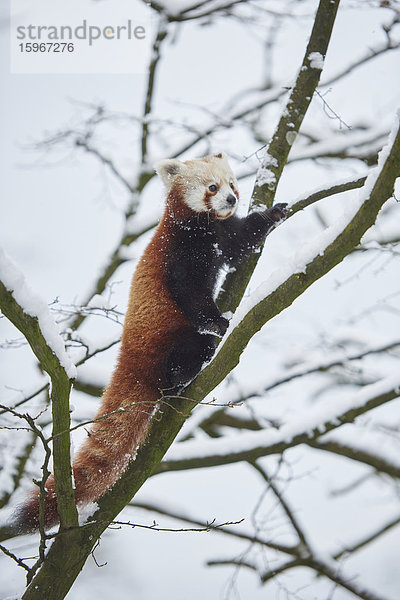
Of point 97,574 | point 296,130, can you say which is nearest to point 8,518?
point 296,130

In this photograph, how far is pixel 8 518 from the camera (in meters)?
2.66

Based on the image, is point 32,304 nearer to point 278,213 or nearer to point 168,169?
point 278,213

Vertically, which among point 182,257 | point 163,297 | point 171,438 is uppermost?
point 182,257

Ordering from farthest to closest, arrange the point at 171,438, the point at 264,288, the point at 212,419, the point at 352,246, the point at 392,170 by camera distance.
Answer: the point at 212,419
the point at 171,438
the point at 264,288
the point at 352,246
the point at 392,170

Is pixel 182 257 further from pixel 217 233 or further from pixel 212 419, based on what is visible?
pixel 212 419

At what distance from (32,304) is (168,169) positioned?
2451 mm

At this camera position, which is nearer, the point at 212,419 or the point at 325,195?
the point at 325,195

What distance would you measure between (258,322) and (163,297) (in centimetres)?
97

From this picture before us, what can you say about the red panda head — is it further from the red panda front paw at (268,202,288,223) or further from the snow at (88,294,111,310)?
the snow at (88,294,111,310)

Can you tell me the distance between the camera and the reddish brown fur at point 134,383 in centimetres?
285

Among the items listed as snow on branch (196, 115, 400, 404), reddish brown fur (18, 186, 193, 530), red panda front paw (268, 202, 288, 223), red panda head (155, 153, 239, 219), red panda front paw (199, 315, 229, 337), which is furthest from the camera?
red panda head (155, 153, 239, 219)

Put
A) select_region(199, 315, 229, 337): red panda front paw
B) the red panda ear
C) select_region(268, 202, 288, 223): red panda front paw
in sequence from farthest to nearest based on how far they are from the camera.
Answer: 1. the red panda ear
2. select_region(268, 202, 288, 223): red panda front paw
3. select_region(199, 315, 229, 337): red panda front paw

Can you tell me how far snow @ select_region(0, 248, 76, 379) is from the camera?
1.99 m

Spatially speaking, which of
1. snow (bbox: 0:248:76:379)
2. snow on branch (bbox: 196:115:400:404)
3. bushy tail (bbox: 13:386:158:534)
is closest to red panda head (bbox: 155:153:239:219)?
snow on branch (bbox: 196:115:400:404)
